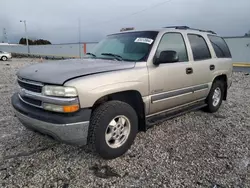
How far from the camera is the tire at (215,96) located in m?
4.90

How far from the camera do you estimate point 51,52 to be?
51.3 m

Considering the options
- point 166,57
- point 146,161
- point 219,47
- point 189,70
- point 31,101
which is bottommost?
point 146,161

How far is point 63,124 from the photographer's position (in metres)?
2.50

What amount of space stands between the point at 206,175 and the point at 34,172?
2.15 metres

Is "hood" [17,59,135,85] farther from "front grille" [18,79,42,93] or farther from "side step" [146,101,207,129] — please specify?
"side step" [146,101,207,129]

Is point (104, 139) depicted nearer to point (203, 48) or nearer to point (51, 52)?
point (203, 48)

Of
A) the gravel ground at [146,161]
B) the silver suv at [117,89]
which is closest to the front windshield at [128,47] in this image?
the silver suv at [117,89]

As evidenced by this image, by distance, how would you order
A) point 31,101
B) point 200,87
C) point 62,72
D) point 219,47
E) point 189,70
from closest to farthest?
1. point 62,72
2. point 31,101
3. point 189,70
4. point 200,87
5. point 219,47

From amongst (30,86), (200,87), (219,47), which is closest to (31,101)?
(30,86)

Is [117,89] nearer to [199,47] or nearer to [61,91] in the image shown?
[61,91]

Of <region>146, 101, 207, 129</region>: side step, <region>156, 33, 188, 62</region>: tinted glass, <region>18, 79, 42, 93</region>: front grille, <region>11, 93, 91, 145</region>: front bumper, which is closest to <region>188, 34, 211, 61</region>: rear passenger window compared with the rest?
<region>156, 33, 188, 62</region>: tinted glass

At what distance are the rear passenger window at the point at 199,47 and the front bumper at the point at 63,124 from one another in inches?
104

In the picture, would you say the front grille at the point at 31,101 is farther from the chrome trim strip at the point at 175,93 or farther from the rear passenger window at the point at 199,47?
the rear passenger window at the point at 199,47

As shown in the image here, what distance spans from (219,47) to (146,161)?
11.5 ft
